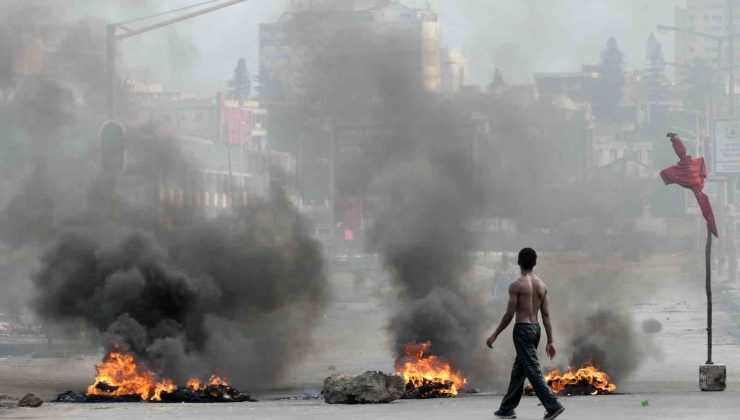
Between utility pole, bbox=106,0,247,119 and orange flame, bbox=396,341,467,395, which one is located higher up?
utility pole, bbox=106,0,247,119

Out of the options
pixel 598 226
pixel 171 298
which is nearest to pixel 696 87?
pixel 598 226

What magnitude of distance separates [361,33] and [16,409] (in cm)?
1671

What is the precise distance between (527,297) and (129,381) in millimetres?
8324

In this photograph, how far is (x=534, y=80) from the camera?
48.8 meters

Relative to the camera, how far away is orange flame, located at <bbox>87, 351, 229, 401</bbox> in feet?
76.7

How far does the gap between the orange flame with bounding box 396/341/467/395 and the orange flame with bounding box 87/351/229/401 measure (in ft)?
7.64

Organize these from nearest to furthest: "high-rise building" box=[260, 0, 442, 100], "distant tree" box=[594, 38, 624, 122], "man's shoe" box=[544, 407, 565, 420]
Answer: "man's shoe" box=[544, 407, 565, 420] → "high-rise building" box=[260, 0, 442, 100] → "distant tree" box=[594, 38, 624, 122]

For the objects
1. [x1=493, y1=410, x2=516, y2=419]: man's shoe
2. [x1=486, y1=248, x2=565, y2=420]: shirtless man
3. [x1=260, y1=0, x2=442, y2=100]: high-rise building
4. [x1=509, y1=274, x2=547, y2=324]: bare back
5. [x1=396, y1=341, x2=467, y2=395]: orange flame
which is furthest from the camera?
[x1=260, y1=0, x2=442, y2=100]: high-rise building

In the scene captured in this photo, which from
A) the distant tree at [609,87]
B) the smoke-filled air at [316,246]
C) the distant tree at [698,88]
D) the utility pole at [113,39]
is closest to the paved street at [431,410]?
the smoke-filled air at [316,246]

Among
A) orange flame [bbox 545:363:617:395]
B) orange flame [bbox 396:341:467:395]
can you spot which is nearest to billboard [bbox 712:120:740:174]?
orange flame [bbox 396:341:467:395]

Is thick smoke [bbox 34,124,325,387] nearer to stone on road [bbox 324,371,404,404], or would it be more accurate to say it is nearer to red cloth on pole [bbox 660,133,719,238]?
stone on road [bbox 324,371,404,404]

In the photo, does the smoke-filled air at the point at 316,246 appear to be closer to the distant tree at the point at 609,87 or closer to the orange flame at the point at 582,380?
the orange flame at the point at 582,380

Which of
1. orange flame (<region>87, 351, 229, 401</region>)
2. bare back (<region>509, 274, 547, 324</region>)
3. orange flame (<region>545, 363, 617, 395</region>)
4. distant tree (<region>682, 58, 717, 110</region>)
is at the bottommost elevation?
orange flame (<region>87, 351, 229, 401</region>)

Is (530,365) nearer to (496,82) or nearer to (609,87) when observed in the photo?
(496,82)
